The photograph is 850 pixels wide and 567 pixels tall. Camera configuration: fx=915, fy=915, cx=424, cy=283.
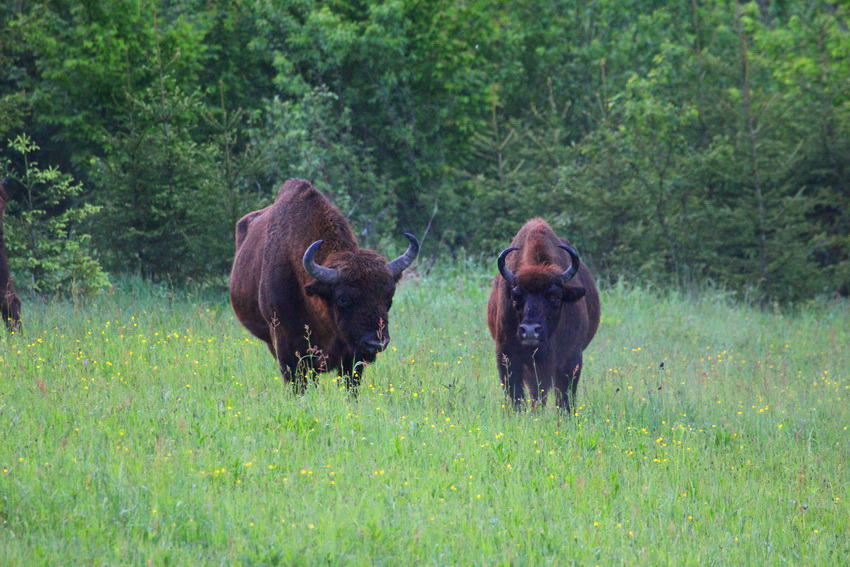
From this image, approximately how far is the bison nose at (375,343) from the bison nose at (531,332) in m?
1.49

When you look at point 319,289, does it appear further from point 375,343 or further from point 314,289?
point 375,343

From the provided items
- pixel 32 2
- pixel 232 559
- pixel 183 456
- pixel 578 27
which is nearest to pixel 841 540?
pixel 232 559

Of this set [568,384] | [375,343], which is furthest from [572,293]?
[375,343]

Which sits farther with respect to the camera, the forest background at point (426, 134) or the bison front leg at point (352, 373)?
the forest background at point (426, 134)

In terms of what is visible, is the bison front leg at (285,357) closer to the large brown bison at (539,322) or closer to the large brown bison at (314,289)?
the large brown bison at (314,289)

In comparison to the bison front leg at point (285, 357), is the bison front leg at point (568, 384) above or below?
below

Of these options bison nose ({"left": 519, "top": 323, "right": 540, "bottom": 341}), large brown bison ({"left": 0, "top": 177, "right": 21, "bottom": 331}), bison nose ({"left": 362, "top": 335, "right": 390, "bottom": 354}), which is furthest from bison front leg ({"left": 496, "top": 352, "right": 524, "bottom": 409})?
large brown bison ({"left": 0, "top": 177, "right": 21, "bottom": 331})

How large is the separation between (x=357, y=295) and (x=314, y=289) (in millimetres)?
450

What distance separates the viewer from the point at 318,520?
607 centimetres

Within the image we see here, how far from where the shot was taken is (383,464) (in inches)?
284

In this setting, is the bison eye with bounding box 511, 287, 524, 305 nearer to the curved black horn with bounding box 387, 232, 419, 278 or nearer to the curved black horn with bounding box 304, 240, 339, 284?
the curved black horn with bounding box 387, 232, 419, 278

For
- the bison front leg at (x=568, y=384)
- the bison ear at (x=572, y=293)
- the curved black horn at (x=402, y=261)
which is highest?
the curved black horn at (x=402, y=261)

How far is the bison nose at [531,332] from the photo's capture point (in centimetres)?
938

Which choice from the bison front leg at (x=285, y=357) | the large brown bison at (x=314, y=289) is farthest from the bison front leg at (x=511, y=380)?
the bison front leg at (x=285, y=357)
